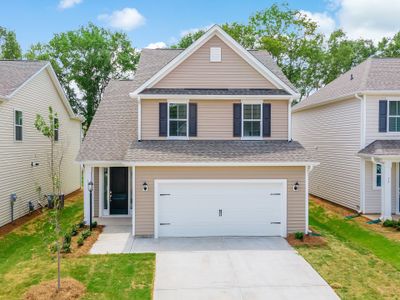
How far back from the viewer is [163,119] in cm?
1424

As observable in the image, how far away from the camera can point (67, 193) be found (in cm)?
2236

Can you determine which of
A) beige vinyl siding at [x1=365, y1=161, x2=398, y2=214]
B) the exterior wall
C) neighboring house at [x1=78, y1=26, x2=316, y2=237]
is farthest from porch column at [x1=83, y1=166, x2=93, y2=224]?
beige vinyl siding at [x1=365, y1=161, x2=398, y2=214]

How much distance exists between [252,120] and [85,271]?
27.3 feet

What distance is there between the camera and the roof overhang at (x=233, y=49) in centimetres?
1416

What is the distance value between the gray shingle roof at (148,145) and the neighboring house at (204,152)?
0.13 feet

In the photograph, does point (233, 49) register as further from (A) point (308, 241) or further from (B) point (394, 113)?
(B) point (394, 113)

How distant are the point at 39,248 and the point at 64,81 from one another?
32.6m

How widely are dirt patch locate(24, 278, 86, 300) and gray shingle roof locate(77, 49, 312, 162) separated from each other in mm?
4984

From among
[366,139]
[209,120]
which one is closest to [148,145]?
[209,120]

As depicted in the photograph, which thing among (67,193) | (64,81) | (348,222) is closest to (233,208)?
(348,222)

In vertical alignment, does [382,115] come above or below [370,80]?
below

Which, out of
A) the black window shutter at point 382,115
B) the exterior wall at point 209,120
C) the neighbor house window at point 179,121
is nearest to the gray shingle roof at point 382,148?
the black window shutter at point 382,115

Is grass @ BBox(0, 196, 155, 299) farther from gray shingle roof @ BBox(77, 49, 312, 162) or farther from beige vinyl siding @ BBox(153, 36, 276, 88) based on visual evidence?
beige vinyl siding @ BBox(153, 36, 276, 88)

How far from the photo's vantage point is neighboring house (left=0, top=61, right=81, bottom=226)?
14.6 m
